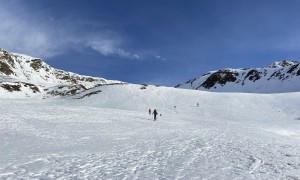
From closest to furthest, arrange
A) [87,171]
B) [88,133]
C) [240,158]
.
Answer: [87,171] < [240,158] < [88,133]

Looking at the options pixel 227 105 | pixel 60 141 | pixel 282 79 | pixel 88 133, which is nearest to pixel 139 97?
pixel 227 105

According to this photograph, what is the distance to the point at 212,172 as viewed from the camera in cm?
1349

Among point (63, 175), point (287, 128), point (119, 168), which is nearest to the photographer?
point (63, 175)

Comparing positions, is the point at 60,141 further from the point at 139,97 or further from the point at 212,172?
the point at 139,97

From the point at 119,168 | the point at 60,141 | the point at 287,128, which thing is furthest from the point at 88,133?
the point at 287,128

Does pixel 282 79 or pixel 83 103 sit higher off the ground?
pixel 282 79

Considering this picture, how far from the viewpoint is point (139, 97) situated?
8350 cm

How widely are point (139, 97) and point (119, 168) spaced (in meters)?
69.7

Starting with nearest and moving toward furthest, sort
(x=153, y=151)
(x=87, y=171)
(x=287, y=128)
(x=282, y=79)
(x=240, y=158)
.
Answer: (x=87, y=171) < (x=240, y=158) < (x=153, y=151) < (x=287, y=128) < (x=282, y=79)

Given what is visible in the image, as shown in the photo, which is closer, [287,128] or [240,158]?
[240,158]

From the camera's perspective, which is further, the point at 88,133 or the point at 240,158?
the point at 88,133

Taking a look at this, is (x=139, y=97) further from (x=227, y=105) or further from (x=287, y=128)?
(x=287, y=128)

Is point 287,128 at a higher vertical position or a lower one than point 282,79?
lower

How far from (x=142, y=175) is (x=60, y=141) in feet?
40.0
